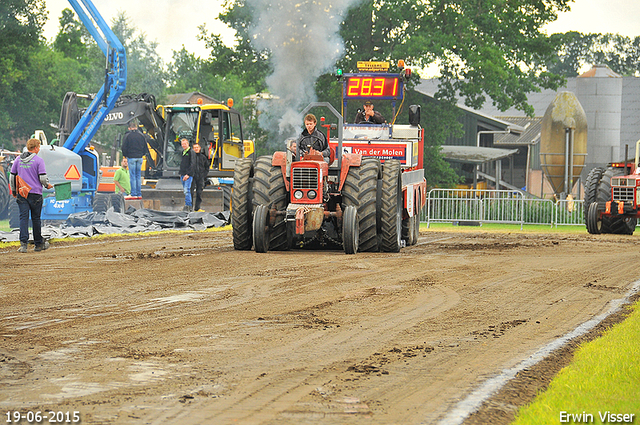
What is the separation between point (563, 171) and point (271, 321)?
33906mm

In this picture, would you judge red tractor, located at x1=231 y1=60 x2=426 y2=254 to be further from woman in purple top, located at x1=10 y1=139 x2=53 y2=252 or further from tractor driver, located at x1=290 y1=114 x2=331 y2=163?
woman in purple top, located at x1=10 y1=139 x2=53 y2=252

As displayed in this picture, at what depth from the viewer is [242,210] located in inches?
568

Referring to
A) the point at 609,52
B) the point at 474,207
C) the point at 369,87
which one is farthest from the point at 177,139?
the point at 609,52

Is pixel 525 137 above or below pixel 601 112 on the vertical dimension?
below

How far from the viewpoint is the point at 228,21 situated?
1430 inches

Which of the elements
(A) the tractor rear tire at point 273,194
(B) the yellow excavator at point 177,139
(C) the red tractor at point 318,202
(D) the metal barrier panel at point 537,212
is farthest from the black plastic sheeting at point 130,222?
(D) the metal barrier panel at point 537,212

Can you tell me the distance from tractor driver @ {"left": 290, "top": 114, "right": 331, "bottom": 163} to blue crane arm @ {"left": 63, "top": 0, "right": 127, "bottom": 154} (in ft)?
30.3

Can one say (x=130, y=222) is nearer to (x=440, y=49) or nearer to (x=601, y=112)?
(x=440, y=49)

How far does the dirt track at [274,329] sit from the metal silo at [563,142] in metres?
26.3

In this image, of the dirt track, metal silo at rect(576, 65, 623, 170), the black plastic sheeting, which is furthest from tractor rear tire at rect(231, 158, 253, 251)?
metal silo at rect(576, 65, 623, 170)

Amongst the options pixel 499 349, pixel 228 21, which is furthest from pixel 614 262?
pixel 228 21

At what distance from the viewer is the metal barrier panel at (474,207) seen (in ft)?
91.2

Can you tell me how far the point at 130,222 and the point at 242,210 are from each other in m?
6.82

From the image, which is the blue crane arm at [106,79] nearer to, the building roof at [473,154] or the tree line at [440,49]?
the tree line at [440,49]
